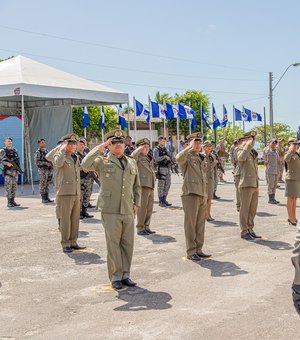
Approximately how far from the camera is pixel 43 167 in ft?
53.7

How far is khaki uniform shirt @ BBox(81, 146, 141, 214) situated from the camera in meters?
6.78

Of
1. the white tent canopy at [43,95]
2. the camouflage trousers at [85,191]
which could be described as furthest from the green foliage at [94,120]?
the camouflage trousers at [85,191]

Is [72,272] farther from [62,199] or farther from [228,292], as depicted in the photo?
[228,292]

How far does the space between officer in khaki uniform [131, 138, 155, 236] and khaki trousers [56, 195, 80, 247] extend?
6.11 feet

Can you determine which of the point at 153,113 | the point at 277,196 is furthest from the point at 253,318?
the point at 153,113

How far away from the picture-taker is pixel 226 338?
189 inches

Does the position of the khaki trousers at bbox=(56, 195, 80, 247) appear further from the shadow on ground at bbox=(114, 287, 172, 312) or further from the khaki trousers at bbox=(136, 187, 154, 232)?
the shadow on ground at bbox=(114, 287, 172, 312)

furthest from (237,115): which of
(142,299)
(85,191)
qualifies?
(142,299)

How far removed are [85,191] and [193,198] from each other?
510cm

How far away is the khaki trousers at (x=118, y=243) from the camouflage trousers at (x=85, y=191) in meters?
6.08

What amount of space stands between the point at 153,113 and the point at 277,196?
50.1 feet

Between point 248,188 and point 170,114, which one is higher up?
point 170,114

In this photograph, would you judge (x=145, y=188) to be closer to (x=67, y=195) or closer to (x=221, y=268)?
(x=67, y=195)

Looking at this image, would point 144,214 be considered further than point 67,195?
Yes
